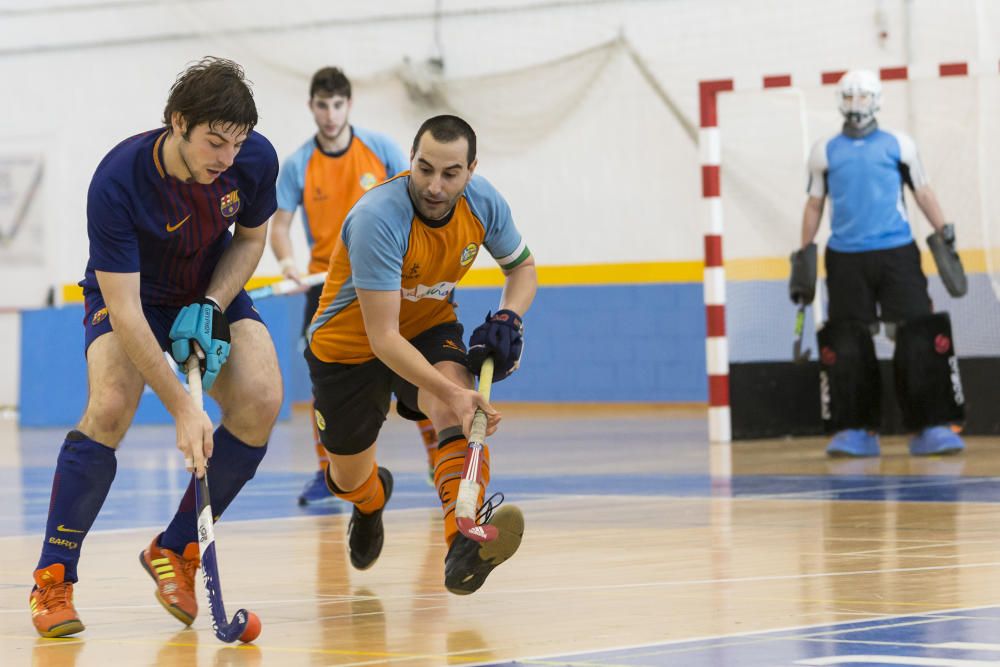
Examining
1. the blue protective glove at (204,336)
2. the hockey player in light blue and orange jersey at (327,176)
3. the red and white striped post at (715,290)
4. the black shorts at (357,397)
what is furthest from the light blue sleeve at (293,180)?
the blue protective glove at (204,336)

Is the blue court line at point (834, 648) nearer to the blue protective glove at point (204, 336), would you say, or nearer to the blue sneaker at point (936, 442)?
the blue protective glove at point (204, 336)

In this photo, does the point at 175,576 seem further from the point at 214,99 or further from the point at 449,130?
the point at 449,130

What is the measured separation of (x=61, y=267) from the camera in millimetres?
18172

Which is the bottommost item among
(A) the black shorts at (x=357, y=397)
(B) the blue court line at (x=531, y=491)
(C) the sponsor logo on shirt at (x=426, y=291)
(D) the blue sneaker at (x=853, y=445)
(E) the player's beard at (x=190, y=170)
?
(B) the blue court line at (x=531, y=491)

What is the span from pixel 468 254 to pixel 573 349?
1091cm

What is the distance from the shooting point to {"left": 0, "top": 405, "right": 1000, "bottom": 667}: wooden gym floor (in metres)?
3.81

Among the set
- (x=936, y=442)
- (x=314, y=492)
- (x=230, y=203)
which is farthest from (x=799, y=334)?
(x=230, y=203)

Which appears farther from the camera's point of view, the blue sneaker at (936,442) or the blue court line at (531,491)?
the blue sneaker at (936,442)

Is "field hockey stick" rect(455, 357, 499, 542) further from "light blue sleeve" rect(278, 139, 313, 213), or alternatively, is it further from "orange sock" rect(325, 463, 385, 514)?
"light blue sleeve" rect(278, 139, 313, 213)

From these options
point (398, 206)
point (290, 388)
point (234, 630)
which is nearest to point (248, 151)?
point (398, 206)

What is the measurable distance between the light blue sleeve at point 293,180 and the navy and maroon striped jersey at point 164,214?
344 cm

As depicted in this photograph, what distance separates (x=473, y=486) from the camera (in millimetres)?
4582

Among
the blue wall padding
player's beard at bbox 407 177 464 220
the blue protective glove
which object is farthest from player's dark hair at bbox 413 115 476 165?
the blue wall padding

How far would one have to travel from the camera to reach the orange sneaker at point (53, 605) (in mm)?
4219
